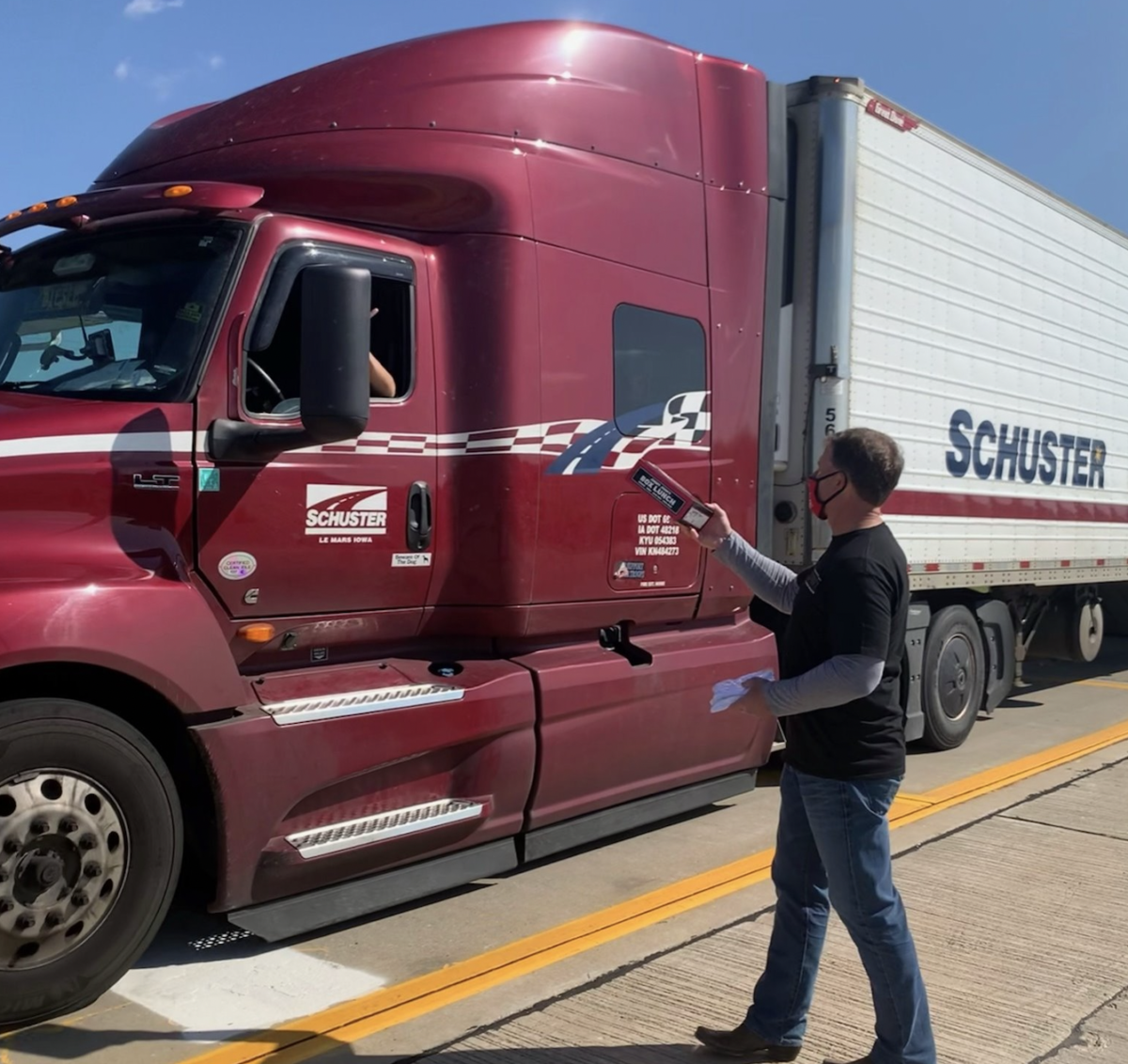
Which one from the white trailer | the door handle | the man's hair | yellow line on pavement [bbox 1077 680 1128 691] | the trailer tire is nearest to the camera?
the man's hair

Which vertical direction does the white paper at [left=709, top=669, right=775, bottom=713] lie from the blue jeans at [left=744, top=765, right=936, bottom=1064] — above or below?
above

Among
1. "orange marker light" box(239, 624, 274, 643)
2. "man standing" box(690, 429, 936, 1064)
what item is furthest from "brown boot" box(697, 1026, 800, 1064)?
"orange marker light" box(239, 624, 274, 643)

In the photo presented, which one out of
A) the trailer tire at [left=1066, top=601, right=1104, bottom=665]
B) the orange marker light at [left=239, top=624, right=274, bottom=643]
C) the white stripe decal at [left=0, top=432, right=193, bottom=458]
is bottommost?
the trailer tire at [left=1066, top=601, right=1104, bottom=665]

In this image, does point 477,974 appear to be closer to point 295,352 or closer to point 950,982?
point 950,982

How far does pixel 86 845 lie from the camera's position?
12.5ft

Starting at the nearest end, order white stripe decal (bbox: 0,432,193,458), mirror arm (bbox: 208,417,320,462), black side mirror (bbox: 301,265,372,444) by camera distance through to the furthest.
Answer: white stripe decal (bbox: 0,432,193,458)
black side mirror (bbox: 301,265,372,444)
mirror arm (bbox: 208,417,320,462)

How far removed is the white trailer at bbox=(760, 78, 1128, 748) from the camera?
23.0 feet

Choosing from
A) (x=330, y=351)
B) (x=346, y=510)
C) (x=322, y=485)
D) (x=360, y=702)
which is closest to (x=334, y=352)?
(x=330, y=351)

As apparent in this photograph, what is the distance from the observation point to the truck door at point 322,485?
433 centimetres

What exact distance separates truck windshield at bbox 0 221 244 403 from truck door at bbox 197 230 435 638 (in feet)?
0.57

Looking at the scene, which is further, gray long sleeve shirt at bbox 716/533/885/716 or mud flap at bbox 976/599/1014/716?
mud flap at bbox 976/599/1014/716

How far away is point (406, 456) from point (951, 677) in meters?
5.02

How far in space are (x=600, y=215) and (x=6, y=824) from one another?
3.49m

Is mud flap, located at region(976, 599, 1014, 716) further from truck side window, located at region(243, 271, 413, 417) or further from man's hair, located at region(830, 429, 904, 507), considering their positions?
man's hair, located at region(830, 429, 904, 507)
